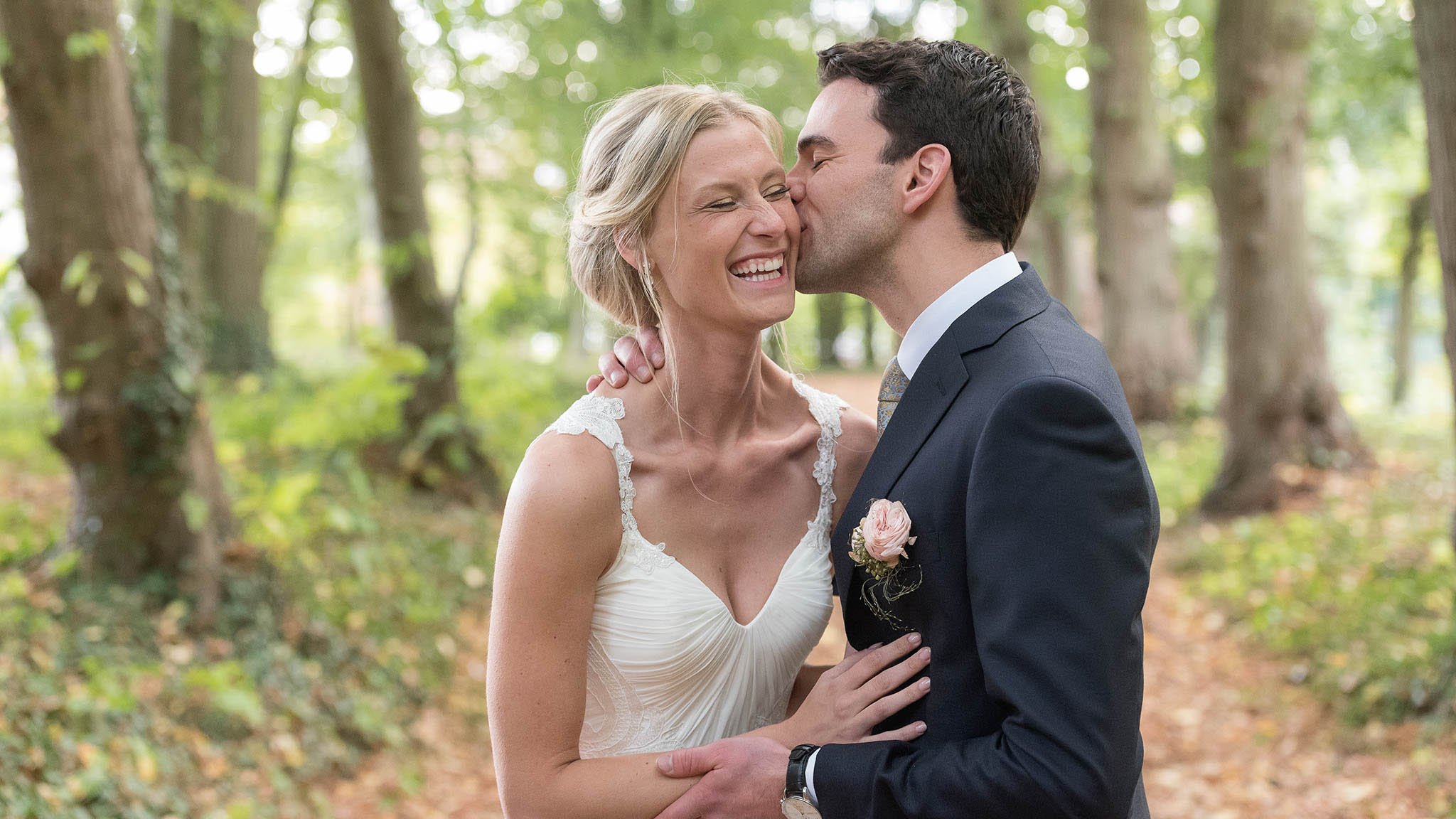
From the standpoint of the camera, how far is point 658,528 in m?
2.70

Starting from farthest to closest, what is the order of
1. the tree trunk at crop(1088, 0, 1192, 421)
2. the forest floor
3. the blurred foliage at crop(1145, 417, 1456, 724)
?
the tree trunk at crop(1088, 0, 1192, 421) → the blurred foliage at crop(1145, 417, 1456, 724) → the forest floor

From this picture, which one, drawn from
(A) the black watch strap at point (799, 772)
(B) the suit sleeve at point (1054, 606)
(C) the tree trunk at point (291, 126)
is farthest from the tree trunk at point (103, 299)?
(C) the tree trunk at point (291, 126)

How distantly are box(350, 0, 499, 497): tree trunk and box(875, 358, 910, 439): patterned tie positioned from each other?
6.65 meters

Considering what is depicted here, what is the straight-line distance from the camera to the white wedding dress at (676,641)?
2.64m

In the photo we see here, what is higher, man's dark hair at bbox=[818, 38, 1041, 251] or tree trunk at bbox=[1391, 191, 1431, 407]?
man's dark hair at bbox=[818, 38, 1041, 251]

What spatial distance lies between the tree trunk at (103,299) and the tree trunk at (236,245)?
24.7 feet

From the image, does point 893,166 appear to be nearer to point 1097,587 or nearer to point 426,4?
point 1097,587

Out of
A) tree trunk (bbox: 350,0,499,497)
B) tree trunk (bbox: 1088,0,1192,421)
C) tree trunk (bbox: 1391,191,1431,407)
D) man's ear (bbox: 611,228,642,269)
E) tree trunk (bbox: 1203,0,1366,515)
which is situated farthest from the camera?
tree trunk (bbox: 1391,191,1431,407)

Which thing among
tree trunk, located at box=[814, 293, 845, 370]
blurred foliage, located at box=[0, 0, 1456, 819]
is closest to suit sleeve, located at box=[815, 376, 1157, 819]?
blurred foliage, located at box=[0, 0, 1456, 819]

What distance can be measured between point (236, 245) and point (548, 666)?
1252 cm

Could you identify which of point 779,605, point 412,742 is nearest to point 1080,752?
point 779,605

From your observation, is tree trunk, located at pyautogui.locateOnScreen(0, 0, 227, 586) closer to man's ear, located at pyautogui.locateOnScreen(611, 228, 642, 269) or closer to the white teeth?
man's ear, located at pyautogui.locateOnScreen(611, 228, 642, 269)

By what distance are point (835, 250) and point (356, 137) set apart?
17750 millimetres

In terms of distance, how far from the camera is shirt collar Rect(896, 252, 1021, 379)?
238 cm
